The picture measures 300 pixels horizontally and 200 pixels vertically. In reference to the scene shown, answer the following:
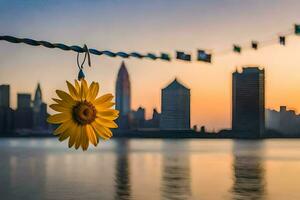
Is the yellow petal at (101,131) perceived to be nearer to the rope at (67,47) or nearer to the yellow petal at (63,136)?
the yellow petal at (63,136)

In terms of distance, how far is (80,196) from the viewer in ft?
163

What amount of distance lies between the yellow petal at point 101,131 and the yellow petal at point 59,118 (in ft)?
0.26

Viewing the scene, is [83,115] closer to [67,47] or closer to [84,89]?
[84,89]

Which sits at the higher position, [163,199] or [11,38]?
[11,38]

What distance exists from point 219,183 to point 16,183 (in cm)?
2129

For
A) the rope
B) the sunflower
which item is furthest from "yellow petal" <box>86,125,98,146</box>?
the rope

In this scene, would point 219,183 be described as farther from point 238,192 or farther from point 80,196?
point 80,196

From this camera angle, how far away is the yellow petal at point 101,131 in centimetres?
177

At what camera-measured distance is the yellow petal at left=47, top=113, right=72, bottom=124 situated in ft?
5.70

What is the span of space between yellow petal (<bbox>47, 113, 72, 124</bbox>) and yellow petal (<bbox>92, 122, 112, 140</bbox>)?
79 millimetres

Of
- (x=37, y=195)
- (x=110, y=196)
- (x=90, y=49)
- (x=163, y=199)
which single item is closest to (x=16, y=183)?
(x=37, y=195)

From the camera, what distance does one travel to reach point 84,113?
5.86 ft

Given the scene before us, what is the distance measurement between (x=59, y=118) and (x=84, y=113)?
0.08 m

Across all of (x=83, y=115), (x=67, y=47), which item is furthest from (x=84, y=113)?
(x=67, y=47)
